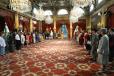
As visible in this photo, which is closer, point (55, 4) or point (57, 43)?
point (57, 43)

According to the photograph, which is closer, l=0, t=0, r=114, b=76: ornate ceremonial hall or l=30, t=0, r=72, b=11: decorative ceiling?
l=0, t=0, r=114, b=76: ornate ceremonial hall

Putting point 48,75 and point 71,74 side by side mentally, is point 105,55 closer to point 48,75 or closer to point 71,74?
point 71,74

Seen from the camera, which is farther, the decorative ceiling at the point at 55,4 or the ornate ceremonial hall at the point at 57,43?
the decorative ceiling at the point at 55,4

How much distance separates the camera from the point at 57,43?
682 inches

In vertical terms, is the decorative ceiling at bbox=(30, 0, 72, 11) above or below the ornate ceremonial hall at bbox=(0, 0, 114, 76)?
above

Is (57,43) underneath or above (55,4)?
underneath

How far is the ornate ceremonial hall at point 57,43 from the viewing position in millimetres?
5949

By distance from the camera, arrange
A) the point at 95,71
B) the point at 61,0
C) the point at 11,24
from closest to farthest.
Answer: the point at 95,71 → the point at 11,24 → the point at 61,0

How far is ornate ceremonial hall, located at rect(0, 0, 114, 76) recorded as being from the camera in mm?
5949

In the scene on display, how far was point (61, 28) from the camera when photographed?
2689 centimetres

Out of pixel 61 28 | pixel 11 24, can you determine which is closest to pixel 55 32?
pixel 61 28

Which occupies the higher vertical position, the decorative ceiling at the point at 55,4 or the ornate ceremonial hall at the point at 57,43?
the decorative ceiling at the point at 55,4

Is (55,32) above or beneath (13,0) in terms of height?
beneath

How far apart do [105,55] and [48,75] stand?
1897mm
